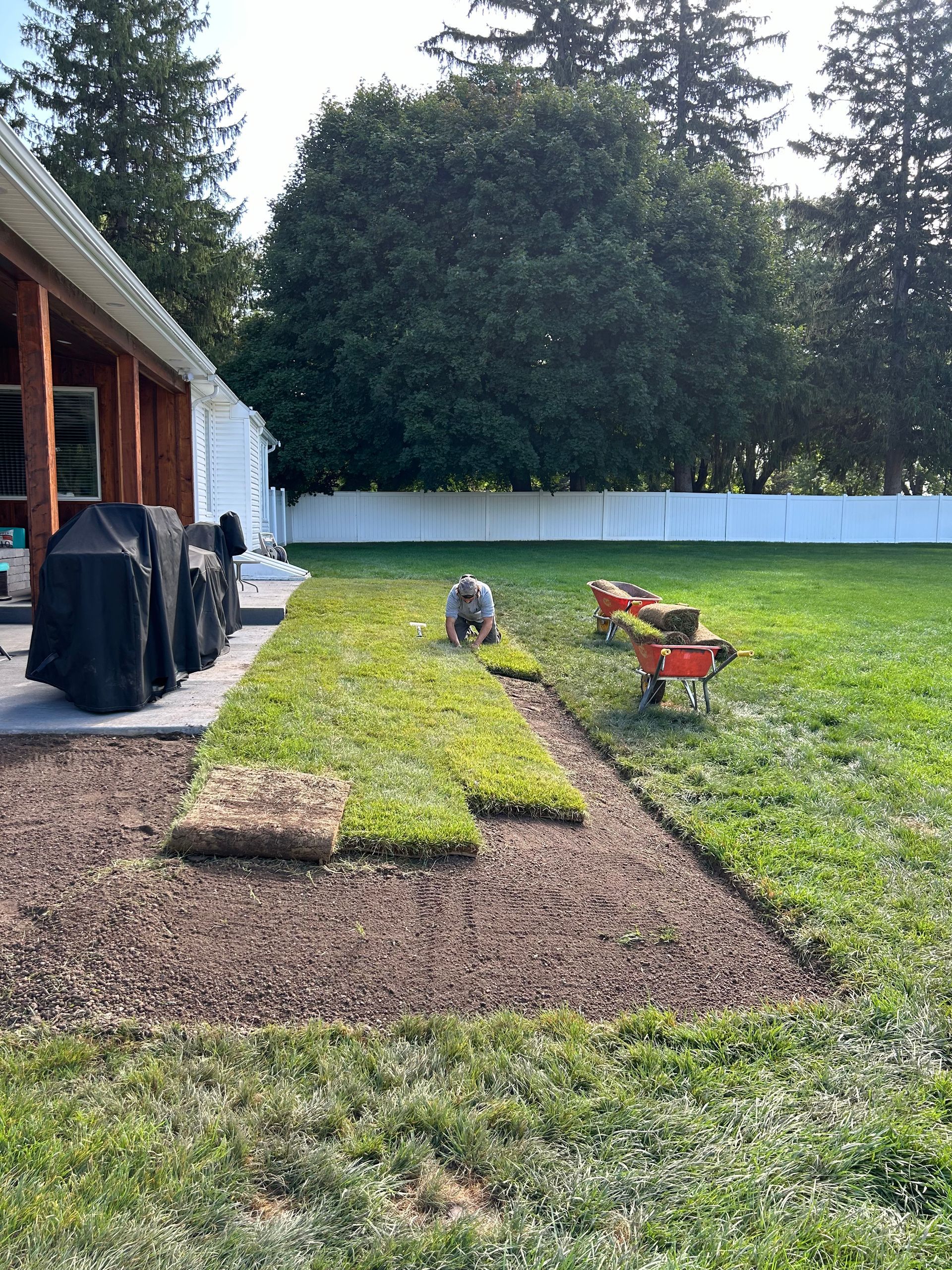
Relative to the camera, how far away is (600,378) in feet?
75.7

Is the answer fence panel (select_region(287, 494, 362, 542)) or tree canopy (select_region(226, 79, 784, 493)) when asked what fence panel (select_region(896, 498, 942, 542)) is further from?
fence panel (select_region(287, 494, 362, 542))

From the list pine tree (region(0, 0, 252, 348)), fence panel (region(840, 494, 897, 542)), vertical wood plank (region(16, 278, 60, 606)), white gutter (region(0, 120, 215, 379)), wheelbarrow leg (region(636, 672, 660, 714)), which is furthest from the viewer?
fence panel (region(840, 494, 897, 542))

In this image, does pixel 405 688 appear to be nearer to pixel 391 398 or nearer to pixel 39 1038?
pixel 39 1038

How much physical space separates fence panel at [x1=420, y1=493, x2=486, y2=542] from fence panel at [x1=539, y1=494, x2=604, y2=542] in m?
1.82

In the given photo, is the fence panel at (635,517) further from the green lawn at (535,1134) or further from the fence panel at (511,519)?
the green lawn at (535,1134)

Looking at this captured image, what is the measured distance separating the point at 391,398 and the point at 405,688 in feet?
58.6

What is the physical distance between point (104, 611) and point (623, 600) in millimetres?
4719

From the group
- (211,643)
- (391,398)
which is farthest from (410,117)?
(211,643)

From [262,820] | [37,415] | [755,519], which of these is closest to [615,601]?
[37,415]

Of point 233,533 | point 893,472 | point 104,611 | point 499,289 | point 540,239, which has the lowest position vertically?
point 104,611

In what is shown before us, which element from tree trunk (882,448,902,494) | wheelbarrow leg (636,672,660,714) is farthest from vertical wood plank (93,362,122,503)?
tree trunk (882,448,902,494)

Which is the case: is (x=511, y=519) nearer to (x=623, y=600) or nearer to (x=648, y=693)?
(x=623, y=600)

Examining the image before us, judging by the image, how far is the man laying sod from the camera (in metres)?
8.02

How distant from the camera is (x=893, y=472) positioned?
30.8 metres
